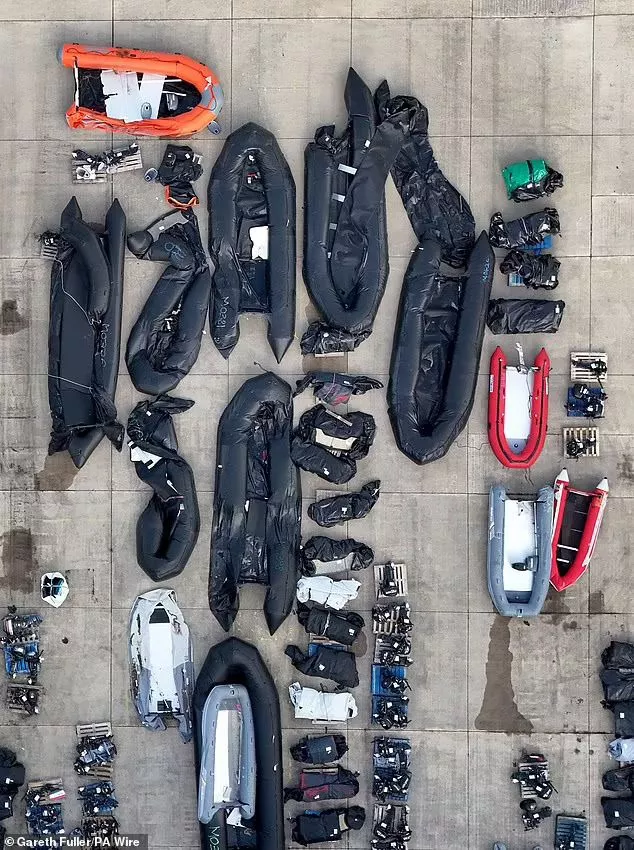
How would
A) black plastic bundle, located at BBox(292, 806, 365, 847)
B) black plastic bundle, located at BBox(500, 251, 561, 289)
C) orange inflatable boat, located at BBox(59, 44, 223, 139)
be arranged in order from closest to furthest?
1. orange inflatable boat, located at BBox(59, 44, 223, 139)
2. black plastic bundle, located at BBox(500, 251, 561, 289)
3. black plastic bundle, located at BBox(292, 806, 365, 847)

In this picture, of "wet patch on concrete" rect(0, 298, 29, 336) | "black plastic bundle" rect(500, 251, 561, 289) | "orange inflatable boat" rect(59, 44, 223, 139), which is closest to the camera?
"orange inflatable boat" rect(59, 44, 223, 139)

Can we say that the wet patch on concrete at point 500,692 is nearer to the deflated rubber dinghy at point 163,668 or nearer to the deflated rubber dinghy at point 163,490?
the deflated rubber dinghy at point 163,668

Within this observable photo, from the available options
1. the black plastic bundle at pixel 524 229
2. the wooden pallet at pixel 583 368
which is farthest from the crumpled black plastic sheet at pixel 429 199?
the wooden pallet at pixel 583 368

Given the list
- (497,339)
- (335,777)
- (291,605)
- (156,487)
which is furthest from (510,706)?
(156,487)

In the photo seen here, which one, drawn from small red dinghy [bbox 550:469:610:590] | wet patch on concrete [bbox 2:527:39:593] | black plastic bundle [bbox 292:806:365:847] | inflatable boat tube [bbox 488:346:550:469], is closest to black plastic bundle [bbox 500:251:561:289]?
inflatable boat tube [bbox 488:346:550:469]

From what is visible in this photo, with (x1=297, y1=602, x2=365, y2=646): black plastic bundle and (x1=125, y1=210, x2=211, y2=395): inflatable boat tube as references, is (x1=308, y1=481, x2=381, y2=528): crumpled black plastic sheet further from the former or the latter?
(x1=125, y1=210, x2=211, y2=395): inflatable boat tube

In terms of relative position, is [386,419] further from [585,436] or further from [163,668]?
[163,668]

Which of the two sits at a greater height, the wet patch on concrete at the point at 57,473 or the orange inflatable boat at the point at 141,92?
the orange inflatable boat at the point at 141,92
